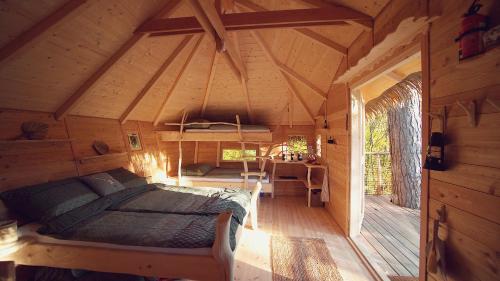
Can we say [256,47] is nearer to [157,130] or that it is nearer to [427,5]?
[427,5]

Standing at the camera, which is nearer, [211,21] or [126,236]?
[126,236]

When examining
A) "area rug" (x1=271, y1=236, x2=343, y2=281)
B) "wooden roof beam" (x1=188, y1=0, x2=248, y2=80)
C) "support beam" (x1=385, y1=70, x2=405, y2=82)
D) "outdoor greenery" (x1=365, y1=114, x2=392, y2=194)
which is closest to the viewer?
"wooden roof beam" (x1=188, y1=0, x2=248, y2=80)

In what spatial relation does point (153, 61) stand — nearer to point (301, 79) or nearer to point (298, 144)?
point (301, 79)

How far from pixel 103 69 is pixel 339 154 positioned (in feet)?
13.6

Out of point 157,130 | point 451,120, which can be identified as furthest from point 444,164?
point 157,130

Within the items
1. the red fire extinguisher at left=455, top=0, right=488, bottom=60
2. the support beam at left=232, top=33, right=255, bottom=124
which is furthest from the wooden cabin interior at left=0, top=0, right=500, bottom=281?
the support beam at left=232, top=33, right=255, bottom=124

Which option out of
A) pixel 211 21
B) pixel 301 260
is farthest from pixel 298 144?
pixel 211 21

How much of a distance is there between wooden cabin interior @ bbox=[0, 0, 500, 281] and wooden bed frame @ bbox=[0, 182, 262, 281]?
0.01 metres

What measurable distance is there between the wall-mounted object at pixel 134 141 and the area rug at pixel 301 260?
3.64 metres

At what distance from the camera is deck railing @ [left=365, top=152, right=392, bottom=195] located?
5.97 metres

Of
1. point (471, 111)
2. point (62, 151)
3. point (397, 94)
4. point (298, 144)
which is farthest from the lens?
point (298, 144)

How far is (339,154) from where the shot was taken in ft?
13.8

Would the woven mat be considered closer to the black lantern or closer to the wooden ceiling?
the black lantern

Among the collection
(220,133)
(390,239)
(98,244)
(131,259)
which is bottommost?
(390,239)
